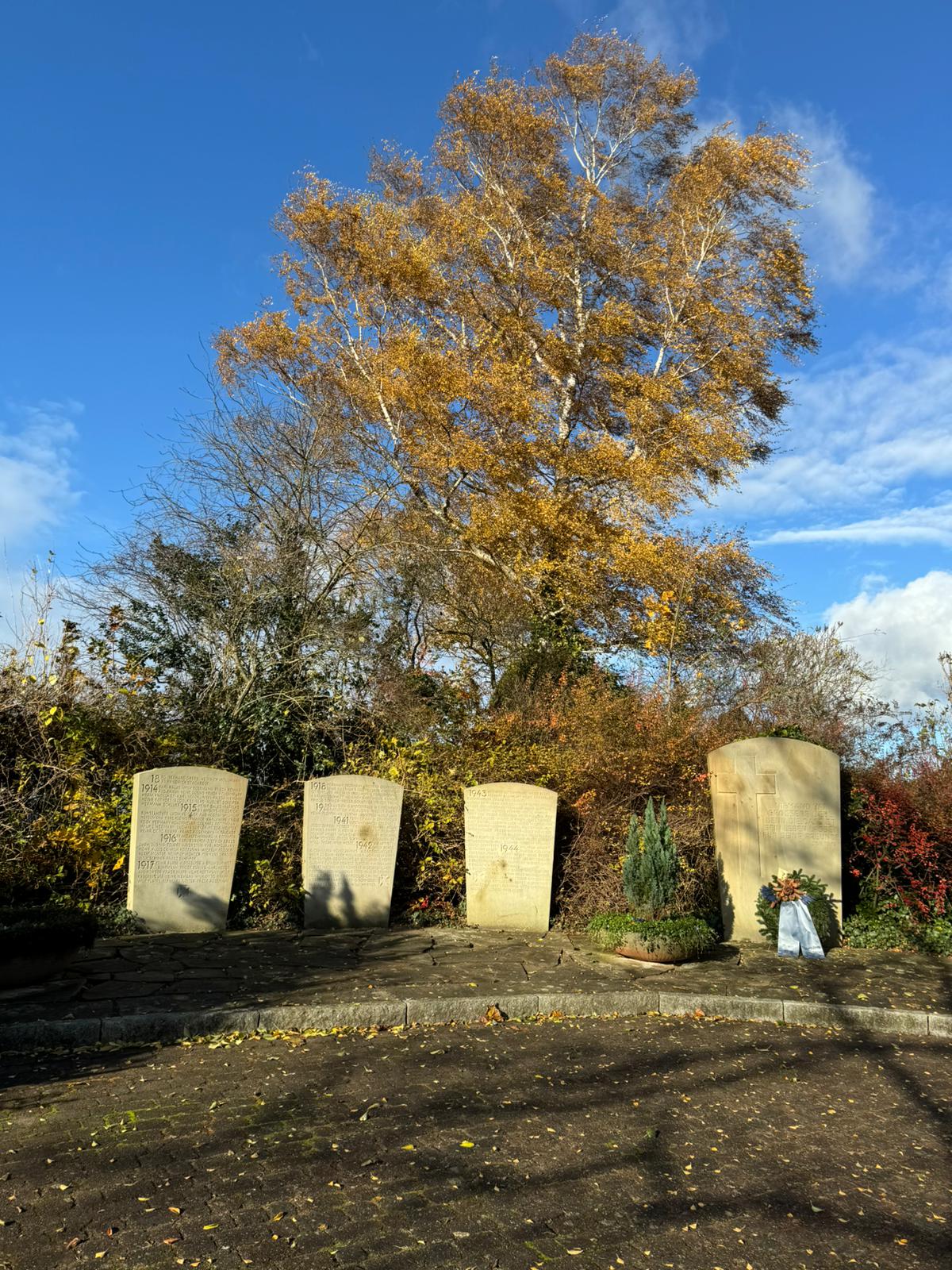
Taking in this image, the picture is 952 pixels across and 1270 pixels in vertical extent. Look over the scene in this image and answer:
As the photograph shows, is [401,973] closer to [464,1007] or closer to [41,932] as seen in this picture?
[464,1007]

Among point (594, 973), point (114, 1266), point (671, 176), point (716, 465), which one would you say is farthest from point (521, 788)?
point (671, 176)

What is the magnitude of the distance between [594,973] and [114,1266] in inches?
216

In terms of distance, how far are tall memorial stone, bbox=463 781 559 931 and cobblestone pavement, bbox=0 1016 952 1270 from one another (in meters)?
4.15

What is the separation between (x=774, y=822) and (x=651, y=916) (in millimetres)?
1965

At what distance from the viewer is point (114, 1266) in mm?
3105

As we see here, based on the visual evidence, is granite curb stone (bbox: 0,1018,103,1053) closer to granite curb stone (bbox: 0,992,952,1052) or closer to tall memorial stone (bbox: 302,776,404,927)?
granite curb stone (bbox: 0,992,952,1052)

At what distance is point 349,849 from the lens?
406 inches

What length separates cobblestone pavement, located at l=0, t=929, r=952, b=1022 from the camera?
21.8 ft

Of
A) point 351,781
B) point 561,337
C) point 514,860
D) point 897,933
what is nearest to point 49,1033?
point 351,781

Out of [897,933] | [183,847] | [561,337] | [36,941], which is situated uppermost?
[561,337]

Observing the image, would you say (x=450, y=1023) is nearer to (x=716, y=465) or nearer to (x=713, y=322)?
(x=716, y=465)

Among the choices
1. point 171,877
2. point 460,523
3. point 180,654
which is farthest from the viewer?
point 460,523

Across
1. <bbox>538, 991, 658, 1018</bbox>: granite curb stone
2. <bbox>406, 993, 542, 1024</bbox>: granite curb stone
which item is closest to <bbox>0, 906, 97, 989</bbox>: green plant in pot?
<bbox>406, 993, 542, 1024</bbox>: granite curb stone

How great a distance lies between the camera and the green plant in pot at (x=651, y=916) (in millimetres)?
8602
